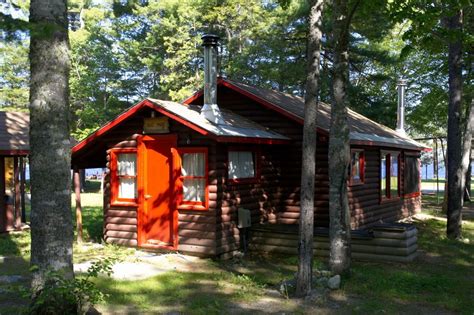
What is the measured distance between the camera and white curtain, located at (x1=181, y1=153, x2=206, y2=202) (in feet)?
36.7

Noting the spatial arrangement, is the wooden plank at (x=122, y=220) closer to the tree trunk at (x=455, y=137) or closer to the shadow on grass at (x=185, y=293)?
the shadow on grass at (x=185, y=293)

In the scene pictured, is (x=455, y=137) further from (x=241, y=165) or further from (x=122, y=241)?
(x=122, y=241)

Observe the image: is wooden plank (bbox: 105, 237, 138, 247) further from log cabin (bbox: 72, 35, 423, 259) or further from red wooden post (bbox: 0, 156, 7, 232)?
red wooden post (bbox: 0, 156, 7, 232)

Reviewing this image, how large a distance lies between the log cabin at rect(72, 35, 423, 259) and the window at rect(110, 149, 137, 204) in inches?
1.0

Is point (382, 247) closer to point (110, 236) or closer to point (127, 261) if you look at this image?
point (127, 261)

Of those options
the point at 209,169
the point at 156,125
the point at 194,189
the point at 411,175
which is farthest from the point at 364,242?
the point at 411,175

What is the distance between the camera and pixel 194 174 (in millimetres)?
11281

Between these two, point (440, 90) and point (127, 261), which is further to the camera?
point (440, 90)

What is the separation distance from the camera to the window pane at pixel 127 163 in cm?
1228

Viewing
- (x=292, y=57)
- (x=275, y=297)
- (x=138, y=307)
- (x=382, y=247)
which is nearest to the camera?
(x=138, y=307)

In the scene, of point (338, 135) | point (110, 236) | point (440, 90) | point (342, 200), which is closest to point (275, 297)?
point (342, 200)

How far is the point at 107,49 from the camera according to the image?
37406 mm

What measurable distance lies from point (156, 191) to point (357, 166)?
6055 millimetres

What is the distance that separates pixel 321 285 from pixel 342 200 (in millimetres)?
1726
